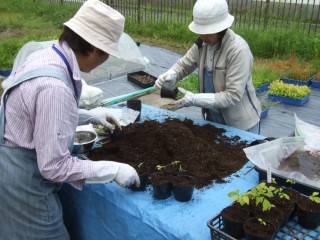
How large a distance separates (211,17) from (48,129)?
140cm

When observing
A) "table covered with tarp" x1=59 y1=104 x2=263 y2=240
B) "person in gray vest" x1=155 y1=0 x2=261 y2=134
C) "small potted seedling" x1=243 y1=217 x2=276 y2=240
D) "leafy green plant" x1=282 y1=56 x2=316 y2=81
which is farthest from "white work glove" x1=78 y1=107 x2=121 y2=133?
"leafy green plant" x1=282 y1=56 x2=316 y2=81

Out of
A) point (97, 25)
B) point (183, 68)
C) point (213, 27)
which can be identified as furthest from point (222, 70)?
point (97, 25)

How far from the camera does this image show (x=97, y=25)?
1543 mm

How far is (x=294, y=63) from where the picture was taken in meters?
6.21

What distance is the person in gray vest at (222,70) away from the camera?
7.63ft

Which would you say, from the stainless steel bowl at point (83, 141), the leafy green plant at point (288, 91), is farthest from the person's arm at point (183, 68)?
the leafy green plant at point (288, 91)

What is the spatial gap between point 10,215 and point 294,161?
145cm

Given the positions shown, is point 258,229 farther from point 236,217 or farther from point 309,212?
point 309,212

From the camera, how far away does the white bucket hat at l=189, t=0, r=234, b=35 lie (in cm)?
229

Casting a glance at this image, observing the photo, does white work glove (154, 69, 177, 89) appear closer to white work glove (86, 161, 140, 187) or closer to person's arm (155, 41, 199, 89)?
person's arm (155, 41, 199, 89)

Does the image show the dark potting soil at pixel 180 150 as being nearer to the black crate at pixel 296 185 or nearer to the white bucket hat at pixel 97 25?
the black crate at pixel 296 185

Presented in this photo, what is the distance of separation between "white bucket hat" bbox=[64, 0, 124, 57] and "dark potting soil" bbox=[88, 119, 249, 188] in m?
0.69

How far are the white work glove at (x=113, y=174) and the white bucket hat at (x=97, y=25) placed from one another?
0.52 m

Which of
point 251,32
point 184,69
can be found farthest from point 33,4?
point 184,69
